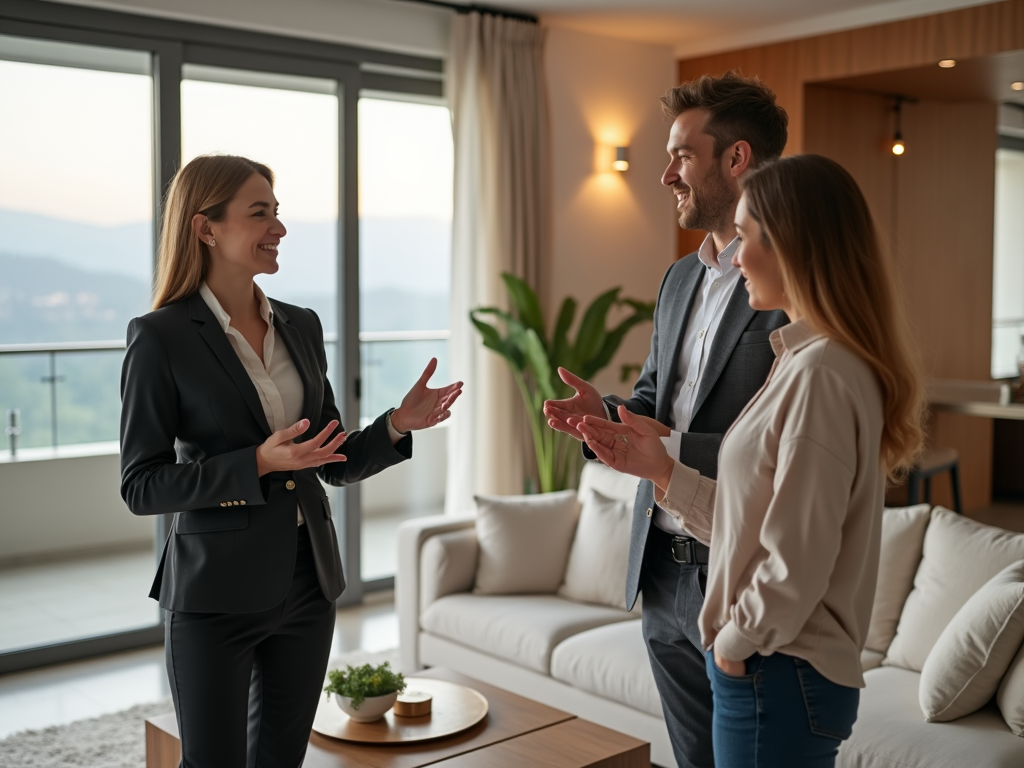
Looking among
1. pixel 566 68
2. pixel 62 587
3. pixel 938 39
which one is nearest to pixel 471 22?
pixel 566 68

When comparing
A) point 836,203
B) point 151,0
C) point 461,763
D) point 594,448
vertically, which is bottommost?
point 461,763

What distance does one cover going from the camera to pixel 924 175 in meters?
6.74

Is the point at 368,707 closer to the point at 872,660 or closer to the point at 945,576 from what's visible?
the point at 872,660

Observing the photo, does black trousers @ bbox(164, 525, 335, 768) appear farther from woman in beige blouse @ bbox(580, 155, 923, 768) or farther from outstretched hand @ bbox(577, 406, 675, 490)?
woman in beige blouse @ bbox(580, 155, 923, 768)

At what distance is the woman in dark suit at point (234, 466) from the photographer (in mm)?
1949

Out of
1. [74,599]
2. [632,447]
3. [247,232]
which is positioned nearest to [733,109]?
[632,447]

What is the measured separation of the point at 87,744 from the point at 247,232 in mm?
2268

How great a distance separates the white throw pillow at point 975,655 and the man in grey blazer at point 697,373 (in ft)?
3.14

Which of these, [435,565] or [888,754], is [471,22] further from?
[888,754]

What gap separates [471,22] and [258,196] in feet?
11.6

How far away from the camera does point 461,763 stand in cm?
260

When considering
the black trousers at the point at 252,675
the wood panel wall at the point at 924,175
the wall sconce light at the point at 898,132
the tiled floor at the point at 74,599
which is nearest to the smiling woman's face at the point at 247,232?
the black trousers at the point at 252,675

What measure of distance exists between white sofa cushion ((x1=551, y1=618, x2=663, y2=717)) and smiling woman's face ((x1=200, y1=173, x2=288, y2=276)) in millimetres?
1809

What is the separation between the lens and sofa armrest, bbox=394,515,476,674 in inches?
161
